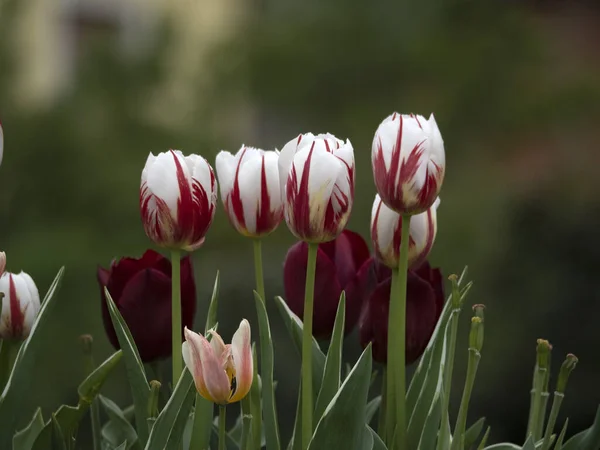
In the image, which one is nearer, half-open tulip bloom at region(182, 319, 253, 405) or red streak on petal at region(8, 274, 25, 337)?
half-open tulip bloom at region(182, 319, 253, 405)

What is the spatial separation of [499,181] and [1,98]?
2.08 metres

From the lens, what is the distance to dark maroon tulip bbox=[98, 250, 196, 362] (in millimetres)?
562

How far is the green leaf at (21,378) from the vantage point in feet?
1.69

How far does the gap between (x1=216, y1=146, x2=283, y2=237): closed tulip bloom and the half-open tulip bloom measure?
0.30 feet

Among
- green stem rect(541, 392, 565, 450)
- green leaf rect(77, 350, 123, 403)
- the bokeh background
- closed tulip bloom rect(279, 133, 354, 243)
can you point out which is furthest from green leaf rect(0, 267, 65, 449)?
the bokeh background

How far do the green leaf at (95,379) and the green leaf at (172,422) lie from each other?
0.06 m

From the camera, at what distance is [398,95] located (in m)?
4.43

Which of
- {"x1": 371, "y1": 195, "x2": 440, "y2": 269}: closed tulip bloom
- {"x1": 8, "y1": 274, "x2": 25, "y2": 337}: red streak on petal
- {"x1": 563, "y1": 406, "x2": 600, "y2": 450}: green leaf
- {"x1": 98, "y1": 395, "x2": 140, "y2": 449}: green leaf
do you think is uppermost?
{"x1": 371, "y1": 195, "x2": 440, "y2": 269}: closed tulip bloom

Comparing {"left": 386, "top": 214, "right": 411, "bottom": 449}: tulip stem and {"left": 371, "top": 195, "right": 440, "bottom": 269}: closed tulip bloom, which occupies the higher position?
{"left": 371, "top": 195, "right": 440, "bottom": 269}: closed tulip bloom

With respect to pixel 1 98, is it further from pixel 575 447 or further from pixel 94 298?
pixel 575 447


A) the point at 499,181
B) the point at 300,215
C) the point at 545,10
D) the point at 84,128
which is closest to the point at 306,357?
the point at 300,215

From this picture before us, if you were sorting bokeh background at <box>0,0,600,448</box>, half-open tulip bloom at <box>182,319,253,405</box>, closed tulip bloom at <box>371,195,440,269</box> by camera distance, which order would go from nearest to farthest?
half-open tulip bloom at <box>182,319,253,405</box> < closed tulip bloom at <box>371,195,440,269</box> < bokeh background at <box>0,0,600,448</box>

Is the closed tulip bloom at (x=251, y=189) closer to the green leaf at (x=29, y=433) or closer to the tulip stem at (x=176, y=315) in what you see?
the tulip stem at (x=176, y=315)

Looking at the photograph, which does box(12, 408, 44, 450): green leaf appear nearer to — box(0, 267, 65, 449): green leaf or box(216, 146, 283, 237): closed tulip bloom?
box(0, 267, 65, 449): green leaf
